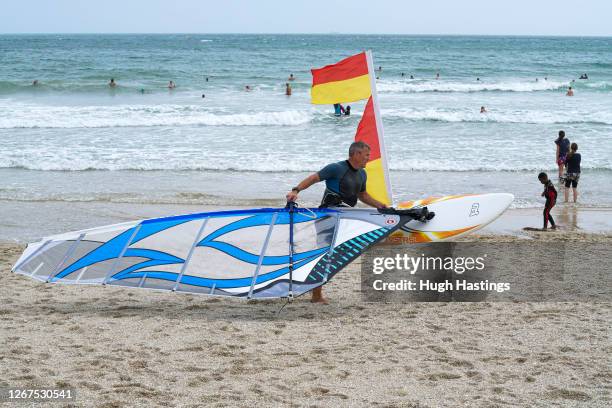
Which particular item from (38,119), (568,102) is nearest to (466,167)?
(38,119)

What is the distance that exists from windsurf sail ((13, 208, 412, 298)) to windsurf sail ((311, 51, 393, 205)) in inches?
37.0

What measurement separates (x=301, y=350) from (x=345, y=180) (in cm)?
150

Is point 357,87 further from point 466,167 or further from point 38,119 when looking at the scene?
point 38,119

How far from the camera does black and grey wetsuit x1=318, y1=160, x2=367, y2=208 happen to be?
19.5 ft

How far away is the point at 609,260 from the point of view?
8.14m

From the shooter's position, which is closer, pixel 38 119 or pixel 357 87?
pixel 357 87

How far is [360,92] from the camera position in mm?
6973

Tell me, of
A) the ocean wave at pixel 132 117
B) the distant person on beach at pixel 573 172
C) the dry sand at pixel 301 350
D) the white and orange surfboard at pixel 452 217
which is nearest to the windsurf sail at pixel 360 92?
the white and orange surfboard at pixel 452 217

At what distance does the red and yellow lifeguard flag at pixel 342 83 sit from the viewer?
695cm

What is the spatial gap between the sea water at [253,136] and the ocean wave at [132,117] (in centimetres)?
6

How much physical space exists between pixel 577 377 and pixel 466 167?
34.9ft

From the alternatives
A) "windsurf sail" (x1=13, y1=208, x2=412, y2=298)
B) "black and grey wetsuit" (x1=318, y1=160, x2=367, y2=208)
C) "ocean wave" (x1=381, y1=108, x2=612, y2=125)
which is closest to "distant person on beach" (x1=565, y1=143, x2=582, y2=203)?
A: "windsurf sail" (x1=13, y1=208, x2=412, y2=298)

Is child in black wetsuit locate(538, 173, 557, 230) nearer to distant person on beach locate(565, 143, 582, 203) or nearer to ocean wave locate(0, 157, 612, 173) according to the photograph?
distant person on beach locate(565, 143, 582, 203)

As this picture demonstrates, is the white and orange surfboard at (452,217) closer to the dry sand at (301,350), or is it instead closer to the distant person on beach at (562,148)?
the dry sand at (301,350)
